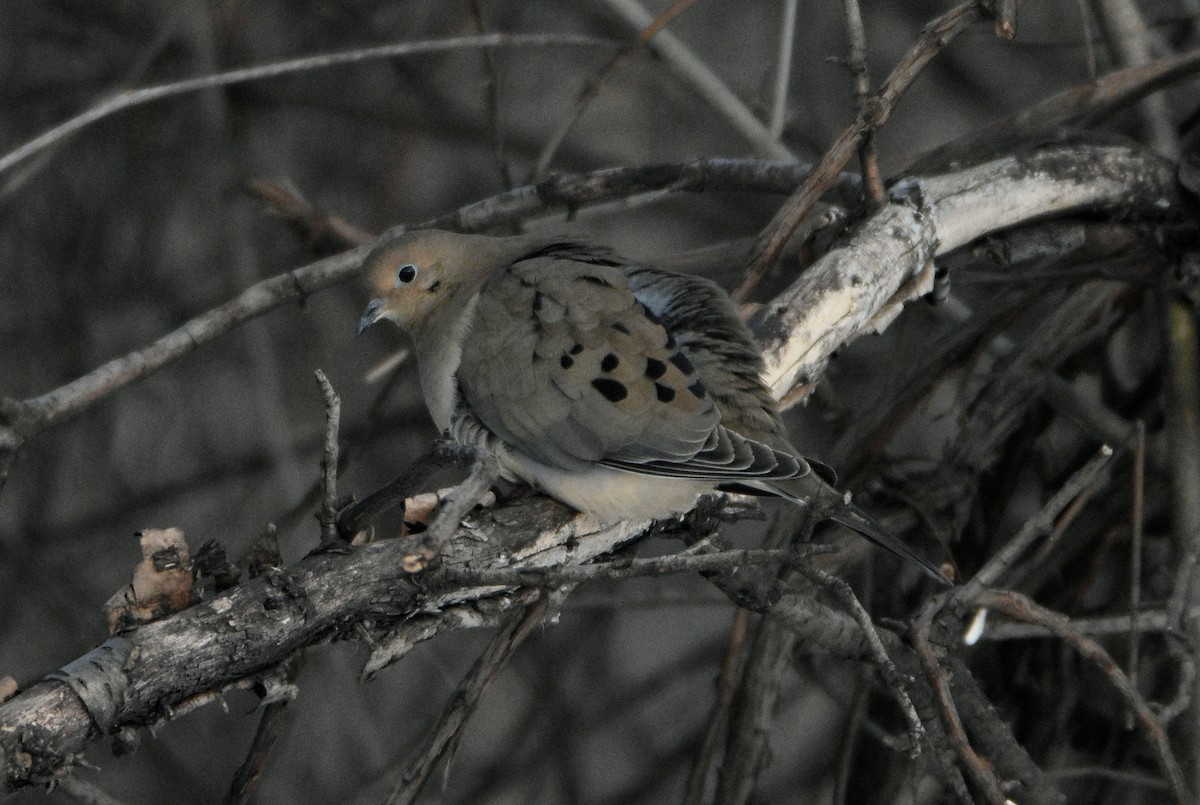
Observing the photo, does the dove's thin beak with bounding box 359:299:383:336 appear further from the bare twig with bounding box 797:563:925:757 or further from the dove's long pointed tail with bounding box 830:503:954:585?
the bare twig with bounding box 797:563:925:757

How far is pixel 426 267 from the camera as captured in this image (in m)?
2.50

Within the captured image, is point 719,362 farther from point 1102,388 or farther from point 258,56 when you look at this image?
point 258,56

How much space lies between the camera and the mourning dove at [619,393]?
201cm

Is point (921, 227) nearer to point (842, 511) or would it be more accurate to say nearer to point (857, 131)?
point (857, 131)

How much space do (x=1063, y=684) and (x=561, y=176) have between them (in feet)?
5.71

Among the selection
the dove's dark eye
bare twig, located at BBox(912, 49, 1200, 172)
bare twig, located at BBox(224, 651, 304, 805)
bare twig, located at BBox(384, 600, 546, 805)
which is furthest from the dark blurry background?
bare twig, located at BBox(224, 651, 304, 805)

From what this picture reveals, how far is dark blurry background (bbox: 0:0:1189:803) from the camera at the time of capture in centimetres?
356

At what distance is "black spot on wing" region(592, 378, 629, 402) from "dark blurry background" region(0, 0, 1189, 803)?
4.96 ft

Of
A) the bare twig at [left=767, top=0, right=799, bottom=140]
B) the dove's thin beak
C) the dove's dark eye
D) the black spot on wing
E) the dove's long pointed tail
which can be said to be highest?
the bare twig at [left=767, top=0, right=799, bottom=140]

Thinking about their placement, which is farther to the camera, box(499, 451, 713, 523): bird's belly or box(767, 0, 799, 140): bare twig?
box(767, 0, 799, 140): bare twig

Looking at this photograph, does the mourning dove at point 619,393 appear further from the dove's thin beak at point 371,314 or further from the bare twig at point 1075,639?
the dove's thin beak at point 371,314

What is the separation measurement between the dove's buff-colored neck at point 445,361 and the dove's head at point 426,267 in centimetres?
12

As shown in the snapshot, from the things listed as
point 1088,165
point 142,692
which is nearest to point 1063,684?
point 1088,165

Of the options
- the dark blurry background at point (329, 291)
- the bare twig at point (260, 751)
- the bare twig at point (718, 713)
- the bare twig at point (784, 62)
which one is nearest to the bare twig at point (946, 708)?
the bare twig at point (718, 713)
